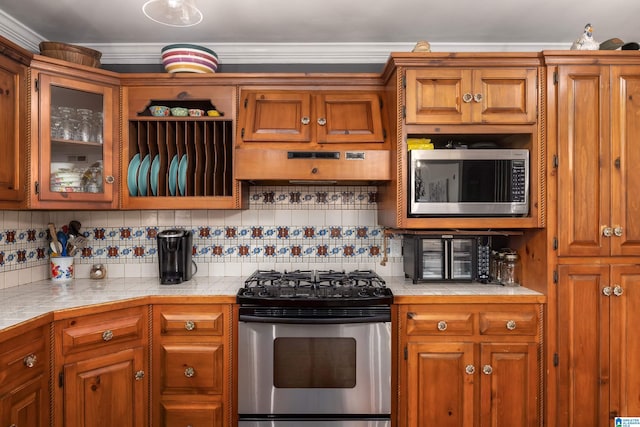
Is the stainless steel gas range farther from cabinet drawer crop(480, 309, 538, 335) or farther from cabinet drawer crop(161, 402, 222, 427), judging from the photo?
cabinet drawer crop(480, 309, 538, 335)

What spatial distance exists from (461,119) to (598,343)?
1.37 m

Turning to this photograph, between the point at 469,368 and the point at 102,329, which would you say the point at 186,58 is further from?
the point at 469,368

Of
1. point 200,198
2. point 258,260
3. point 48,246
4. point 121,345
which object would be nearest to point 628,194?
point 258,260

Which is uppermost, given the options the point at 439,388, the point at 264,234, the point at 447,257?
the point at 264,234

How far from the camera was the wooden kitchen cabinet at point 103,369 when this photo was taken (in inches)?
67.6

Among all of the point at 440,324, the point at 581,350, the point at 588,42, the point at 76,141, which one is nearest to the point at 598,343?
the point at 581,350

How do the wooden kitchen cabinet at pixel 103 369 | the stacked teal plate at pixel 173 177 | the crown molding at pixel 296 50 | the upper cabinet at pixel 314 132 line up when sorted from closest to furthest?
the wooden kitchen cabinet at pixel 103 369 → the upper cabinet at pixel 314 132 → the stacked teal plate at pixel 173 177 → the crown molding at pixel 296 50

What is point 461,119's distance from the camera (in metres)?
2.04

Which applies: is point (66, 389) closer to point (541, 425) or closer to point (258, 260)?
point (258, 260)

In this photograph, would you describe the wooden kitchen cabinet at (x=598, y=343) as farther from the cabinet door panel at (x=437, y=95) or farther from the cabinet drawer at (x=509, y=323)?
the cabinet door panel at (x=437, y=95)

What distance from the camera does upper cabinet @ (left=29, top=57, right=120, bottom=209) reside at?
1.98 meters

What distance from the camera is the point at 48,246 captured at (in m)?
2.46

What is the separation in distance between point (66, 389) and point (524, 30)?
10.5 feet

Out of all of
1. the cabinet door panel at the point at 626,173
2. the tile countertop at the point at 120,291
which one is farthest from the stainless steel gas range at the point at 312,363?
the cabinet door panel at the point at 626,173
